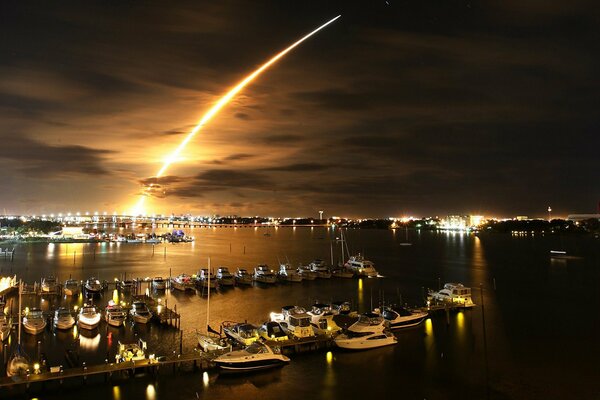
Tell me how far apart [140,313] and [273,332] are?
25.5ft

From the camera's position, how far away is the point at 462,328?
22.0 m

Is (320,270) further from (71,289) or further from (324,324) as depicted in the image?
(324,324)

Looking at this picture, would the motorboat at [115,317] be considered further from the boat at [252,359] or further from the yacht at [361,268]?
the yacht at [361,268]

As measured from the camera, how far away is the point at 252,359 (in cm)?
1511

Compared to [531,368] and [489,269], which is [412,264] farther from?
[531,368]

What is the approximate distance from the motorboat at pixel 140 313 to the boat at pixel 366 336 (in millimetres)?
9586

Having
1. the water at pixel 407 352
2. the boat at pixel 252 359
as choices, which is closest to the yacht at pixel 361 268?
the water at pixel 407 352

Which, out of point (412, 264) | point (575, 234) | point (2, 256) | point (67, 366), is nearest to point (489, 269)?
point (412, 264)

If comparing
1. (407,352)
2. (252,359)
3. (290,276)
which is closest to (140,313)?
(252,359)

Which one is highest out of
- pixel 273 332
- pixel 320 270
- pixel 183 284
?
pixel 320 270

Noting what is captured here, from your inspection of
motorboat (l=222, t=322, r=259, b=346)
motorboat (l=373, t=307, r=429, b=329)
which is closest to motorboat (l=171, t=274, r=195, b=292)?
motorboat (l=222, t=322, r=259, b=346)

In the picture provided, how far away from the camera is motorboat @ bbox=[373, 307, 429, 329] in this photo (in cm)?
2100

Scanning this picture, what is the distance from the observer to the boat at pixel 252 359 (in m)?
14.9

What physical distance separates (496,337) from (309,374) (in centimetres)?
1087
